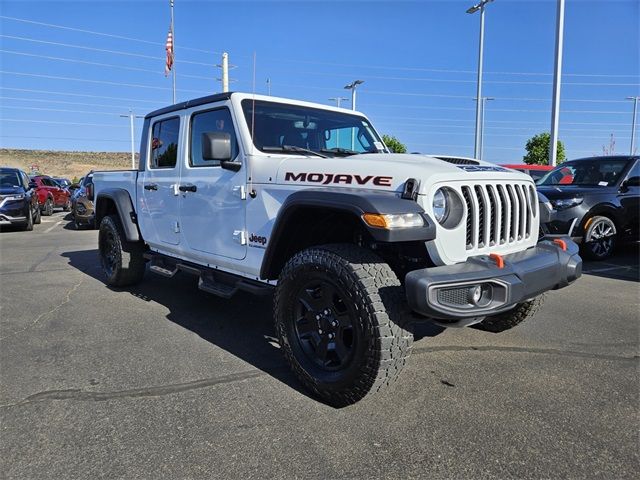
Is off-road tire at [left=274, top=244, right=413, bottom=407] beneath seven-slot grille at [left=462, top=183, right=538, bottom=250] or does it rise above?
beneath

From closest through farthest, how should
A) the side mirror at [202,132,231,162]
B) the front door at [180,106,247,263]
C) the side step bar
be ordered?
the side mirror at [202,132,231,162]
the side step bar
the front door at [180,106,247,263]

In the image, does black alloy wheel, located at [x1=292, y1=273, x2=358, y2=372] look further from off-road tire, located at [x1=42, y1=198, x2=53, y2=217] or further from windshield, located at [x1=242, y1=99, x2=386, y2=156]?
off-road tire, located at [x1=42, y1=198, x2=53, y2=217]

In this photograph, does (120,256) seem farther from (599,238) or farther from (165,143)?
(599,238)

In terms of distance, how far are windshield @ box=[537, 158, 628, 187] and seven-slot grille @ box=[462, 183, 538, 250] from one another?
5.71 meters

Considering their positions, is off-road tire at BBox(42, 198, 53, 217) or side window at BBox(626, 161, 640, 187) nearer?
side window at BBox(626, 161, 640, 187)

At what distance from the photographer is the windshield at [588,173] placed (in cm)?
816

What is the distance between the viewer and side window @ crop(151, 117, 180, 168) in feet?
15.7

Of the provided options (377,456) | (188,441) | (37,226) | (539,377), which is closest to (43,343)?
(188,441)

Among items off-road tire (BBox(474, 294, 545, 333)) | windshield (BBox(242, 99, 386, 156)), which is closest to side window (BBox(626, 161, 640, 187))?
off-road tire (BBox(474, 294, 545, 333))

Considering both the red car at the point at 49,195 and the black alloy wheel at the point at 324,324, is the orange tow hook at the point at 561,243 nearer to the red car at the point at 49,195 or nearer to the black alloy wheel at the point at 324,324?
the black alloy wheel at the point at 324,324

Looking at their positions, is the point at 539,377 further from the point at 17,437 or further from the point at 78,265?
the point at 78,265

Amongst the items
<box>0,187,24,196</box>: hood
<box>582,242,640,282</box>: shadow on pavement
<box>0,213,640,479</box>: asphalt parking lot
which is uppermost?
<box>0,187,24,196</box>: hood

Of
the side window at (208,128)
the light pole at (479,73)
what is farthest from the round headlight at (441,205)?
the light pole at (479,73)

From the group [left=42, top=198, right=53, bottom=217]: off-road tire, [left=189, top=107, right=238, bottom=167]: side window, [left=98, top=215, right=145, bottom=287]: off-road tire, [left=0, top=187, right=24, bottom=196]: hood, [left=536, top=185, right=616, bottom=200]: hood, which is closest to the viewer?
[left=189, top=107, right=238, bottom=167]: side window
